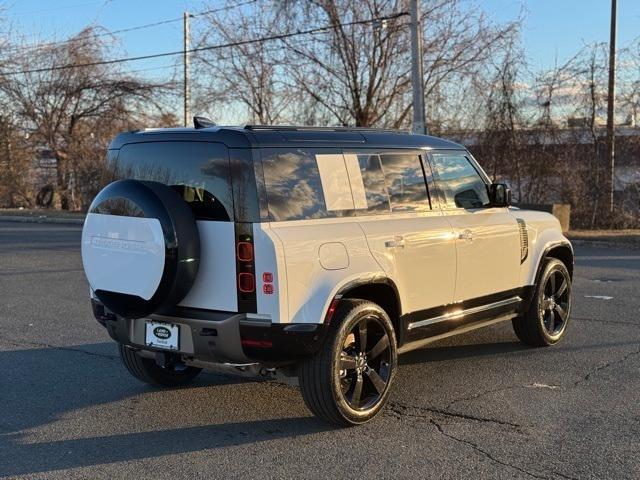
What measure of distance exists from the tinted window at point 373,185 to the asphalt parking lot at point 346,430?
1462mm

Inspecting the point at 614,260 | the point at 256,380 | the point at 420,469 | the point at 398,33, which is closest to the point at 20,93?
the point at 398,33

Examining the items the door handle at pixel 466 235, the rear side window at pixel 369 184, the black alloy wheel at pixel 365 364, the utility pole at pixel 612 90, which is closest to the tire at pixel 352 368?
the black alloy wheel at pixel 365 364

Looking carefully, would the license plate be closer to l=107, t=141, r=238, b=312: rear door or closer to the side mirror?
l=107, t=141, r=238, b=312: rear door

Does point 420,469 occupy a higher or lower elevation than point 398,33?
lower

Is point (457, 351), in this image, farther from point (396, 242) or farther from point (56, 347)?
point (56, 347)

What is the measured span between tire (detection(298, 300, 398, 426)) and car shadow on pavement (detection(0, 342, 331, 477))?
26 centimetres

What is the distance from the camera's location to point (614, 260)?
13758mm

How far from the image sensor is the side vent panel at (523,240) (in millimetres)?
6352

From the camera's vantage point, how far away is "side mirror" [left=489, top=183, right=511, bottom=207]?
19.9ft

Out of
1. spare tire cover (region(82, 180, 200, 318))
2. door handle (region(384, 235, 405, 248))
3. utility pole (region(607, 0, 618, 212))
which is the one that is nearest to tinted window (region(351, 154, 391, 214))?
door handle (region(384, 235, 405, 248))

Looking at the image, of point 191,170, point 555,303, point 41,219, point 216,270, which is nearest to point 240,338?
point 216,270

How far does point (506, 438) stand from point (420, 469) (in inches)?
30.3

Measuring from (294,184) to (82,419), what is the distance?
223cm

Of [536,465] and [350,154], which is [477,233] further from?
[536,465]
